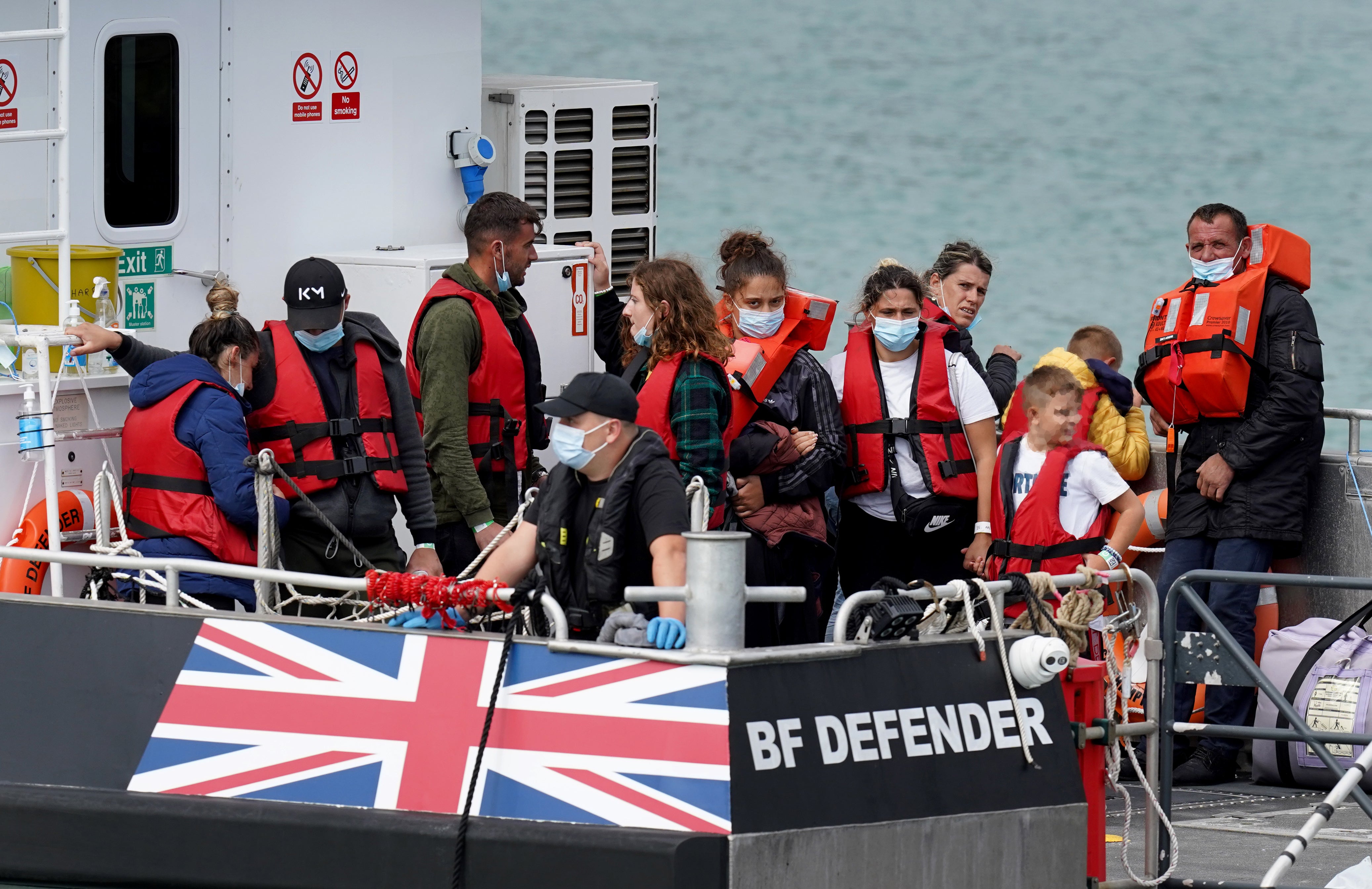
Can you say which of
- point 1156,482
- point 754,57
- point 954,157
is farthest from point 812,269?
point 1156,482

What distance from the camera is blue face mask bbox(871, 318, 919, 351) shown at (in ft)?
21.8

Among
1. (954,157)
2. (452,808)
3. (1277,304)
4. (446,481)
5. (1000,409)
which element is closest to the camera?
(452,808)

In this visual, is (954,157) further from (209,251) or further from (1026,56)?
(209,251)

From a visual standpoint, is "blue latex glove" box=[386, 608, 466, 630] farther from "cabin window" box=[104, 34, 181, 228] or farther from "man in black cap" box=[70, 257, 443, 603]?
"cabin window" box=[104, 34, 181, 228]

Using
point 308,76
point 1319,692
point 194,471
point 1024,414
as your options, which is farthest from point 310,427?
point 1319,692

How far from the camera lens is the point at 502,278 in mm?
6672

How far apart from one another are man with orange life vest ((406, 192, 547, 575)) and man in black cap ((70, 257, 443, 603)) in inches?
10.1

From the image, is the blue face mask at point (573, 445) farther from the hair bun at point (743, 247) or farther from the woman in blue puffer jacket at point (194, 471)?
the hair bun at point (743, 247)

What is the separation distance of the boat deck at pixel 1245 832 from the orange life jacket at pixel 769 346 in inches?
70.2

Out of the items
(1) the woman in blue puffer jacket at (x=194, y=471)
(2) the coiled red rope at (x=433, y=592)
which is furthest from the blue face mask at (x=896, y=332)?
(2) the coiled red rope at (x=433, y=592)

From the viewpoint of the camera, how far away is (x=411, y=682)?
4777 millimetres

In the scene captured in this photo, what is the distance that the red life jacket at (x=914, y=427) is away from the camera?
22.0ft

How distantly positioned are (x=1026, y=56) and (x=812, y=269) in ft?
58.7

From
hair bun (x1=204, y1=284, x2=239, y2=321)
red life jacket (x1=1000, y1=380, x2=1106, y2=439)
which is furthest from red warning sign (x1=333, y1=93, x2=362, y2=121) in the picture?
red life jacket (x1=1000, y1=380, x2=1106, y2=439)
